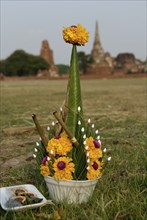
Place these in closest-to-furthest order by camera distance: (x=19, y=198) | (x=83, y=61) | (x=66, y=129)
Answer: (x=19, y=198) → (x=66, y=129) → (x=83, y=61)

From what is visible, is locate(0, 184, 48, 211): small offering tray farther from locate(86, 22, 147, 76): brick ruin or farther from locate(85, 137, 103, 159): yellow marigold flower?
locate(86, 22, 147, 76): brick ruin

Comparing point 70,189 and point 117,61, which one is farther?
point 117,61

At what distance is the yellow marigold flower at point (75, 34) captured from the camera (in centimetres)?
242

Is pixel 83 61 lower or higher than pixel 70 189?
higher

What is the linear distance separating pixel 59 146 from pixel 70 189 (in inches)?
10.7

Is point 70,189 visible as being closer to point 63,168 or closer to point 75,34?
point 63,168

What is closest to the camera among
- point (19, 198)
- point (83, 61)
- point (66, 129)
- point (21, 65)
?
point (19, 198)

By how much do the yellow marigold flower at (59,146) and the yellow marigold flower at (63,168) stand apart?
5cm

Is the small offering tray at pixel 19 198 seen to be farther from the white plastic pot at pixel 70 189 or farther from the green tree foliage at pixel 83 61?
the green tree foliage at pixel 83 61

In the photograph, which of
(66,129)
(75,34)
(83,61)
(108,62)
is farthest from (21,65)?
(66,129)

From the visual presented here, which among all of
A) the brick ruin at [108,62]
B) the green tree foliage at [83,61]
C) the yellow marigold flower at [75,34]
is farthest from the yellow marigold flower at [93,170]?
the green tree foliage at [83,61]

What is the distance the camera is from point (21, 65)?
5712 cm

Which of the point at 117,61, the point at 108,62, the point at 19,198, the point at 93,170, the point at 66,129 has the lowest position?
the point at 19,198

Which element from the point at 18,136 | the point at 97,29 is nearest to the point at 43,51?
the point at 97,29
